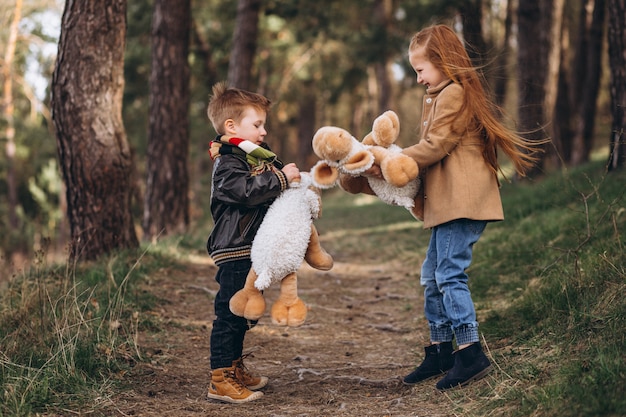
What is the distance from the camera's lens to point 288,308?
3865 mm

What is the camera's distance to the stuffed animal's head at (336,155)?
3699 millimetres

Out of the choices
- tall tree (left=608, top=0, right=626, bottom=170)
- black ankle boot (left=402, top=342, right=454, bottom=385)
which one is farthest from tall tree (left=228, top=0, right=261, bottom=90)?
black ankle boot (left=402, top=342, right=454, bottom=385)

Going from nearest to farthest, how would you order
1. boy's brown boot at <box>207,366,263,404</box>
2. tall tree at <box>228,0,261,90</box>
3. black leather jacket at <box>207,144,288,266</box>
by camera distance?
black leather jacket at <box>207,144,288,266</box> → boy's brown boot at <box>207,366,263,404</box> → tall tree at <box>228,0,261,90</box>

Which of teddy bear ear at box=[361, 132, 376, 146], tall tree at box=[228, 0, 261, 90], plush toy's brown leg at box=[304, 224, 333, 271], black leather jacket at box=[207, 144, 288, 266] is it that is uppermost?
tall tree at box=[228, 0, 261, 90]

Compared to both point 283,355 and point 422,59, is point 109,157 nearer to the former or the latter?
Answer: point 283,355

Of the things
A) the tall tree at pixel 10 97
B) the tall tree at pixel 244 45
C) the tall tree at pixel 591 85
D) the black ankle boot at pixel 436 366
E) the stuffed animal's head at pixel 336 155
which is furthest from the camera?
the tall tree at pixel 10 97

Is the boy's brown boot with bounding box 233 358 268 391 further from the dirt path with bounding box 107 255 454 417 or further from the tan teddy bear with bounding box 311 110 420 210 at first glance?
the tan teddy bear with bounding box 311 110 420 210

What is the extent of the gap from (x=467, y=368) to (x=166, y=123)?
281 inches

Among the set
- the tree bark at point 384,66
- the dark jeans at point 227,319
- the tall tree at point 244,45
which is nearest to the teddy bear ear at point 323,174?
the dark jeans at point 227,319

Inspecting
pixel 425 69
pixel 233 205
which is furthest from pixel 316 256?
pixel 425 69

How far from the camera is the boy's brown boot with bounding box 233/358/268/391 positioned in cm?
423

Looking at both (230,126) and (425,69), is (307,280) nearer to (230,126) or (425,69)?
(230,126)

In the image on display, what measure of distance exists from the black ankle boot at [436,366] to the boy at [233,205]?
38.8 inches

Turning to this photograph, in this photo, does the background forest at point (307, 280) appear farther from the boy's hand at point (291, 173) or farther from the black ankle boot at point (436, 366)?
the boy's hand at point (291, 173)
